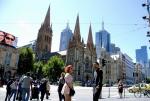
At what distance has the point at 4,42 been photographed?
2052 inches

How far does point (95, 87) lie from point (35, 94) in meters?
8.18

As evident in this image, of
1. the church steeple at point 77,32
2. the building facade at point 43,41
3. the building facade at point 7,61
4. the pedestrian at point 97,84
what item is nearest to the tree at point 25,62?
the building facade at point 7,61

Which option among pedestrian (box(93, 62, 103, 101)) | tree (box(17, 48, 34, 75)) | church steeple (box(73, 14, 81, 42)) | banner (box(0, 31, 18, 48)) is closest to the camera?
pedestrian (box(93, 62, 103, 101))

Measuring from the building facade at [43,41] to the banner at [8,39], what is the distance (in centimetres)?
5951

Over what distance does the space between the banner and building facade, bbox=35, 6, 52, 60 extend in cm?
5951

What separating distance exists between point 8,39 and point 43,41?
63503mm

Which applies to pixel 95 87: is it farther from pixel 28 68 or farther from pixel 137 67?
pixel 137 67

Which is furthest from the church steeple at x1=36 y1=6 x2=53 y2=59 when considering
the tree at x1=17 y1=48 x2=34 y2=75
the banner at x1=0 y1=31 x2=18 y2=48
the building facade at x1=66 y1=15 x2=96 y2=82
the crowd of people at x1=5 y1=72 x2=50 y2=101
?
the crowd of people at x1=5 y1=72 x2=50 y2=101

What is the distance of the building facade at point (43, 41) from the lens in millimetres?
115938

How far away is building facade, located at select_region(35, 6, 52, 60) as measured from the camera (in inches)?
4564

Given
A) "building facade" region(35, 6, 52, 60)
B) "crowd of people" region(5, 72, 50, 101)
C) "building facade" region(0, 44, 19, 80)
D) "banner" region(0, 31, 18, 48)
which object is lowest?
"crowd of people" region(5, 72, 50, 101)

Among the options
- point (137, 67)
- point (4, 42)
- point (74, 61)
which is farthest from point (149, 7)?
point (137, 67)

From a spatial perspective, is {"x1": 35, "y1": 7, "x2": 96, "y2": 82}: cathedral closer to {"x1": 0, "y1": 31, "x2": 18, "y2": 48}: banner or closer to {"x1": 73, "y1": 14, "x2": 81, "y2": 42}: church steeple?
{"x1": 73, "y1": 14, "x2": 81, "y2": 42}: church steeple

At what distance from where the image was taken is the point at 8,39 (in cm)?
5316
